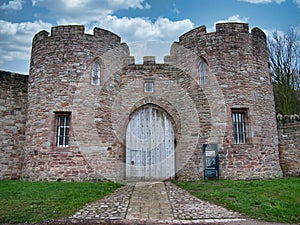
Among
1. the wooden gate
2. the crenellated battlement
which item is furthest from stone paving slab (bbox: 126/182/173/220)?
the crenellated battlement

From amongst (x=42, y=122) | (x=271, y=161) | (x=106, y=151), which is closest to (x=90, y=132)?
(x=106, y=151)

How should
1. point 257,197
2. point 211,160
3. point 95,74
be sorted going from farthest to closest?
1. point 95,74
2. point 211,160
3. point 257,197

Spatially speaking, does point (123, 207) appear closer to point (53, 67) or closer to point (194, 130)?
point (194, 130)

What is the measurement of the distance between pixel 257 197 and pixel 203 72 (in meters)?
6.12

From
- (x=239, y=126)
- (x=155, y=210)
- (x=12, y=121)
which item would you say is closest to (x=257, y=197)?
(x=155, y=210)

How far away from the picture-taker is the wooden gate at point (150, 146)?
11.7 meters

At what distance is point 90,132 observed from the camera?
35.0ft

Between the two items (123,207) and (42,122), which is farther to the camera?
(42,122)

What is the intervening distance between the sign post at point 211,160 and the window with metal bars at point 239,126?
1.09 m

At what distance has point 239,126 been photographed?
429 inches

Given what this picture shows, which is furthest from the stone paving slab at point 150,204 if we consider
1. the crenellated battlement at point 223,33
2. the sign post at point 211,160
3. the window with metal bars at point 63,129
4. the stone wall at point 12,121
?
the crenellated battlement at point 223,33

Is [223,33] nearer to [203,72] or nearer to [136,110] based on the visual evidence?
[203,72]

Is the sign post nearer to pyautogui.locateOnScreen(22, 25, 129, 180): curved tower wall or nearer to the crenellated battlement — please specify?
pyautogui.locateOnScreen(22, 25, 129, 180): curved tower wall

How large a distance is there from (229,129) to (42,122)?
7812 mm
